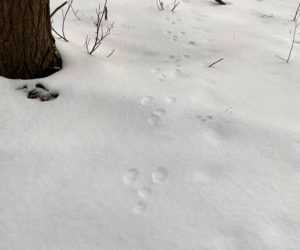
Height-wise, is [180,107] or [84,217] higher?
[180,107]

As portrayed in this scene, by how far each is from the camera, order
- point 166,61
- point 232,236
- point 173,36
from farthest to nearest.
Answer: point 173,36 → point 166,61 → point 232,236

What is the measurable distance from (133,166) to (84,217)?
0.34 meters

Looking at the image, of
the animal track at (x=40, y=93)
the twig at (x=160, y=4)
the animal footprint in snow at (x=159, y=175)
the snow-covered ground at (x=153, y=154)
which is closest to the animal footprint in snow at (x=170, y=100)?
the snow-covered ground at (x=153, y=154)

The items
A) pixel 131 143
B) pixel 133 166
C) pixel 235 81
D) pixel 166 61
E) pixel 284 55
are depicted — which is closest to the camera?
pixel 133 166

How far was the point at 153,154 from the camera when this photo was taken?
1492 mm

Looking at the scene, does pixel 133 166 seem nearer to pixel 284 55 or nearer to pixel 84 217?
pixel 84 217

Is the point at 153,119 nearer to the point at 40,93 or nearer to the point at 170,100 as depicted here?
the point at 170,100

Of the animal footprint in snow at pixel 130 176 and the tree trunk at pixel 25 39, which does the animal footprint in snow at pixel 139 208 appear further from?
the tree trunk at pixel 25 39

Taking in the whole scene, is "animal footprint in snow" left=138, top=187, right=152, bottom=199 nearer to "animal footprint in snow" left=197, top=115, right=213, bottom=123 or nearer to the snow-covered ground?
the snow-covered ground

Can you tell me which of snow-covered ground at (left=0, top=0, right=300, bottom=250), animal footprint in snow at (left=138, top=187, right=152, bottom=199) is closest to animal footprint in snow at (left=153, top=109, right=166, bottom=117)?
snow-covered ground at (left=0, top=0, right=300, bottom=250)

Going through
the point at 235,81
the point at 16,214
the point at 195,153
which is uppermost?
the point at 235,81

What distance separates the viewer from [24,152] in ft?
4.68

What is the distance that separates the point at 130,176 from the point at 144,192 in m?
0.12

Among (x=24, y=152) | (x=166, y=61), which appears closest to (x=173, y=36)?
(x=166, y=61)
